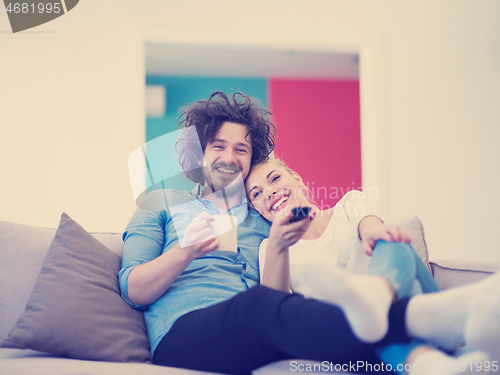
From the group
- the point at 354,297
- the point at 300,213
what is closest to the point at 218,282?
the point at 300,213

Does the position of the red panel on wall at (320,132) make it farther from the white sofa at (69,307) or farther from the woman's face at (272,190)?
the white sofa at (69,307)

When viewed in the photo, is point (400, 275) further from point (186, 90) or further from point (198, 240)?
point (186, 90)

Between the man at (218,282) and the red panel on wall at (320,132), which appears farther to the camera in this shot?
the red panel on wall at (320,132)

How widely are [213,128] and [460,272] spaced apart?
3.35 ft

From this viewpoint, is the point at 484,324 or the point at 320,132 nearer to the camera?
the point at 484,324

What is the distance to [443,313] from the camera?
681 mm

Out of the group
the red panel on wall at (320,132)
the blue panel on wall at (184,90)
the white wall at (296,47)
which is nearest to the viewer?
the white wall at (296,47)

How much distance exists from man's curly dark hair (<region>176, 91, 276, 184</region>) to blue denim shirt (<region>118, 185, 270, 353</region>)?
0.22 metres

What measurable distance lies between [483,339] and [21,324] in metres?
1.05

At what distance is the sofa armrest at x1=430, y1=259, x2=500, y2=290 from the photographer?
4.16ft

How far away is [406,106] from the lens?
8.66 ft

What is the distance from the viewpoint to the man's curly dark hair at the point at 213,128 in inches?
61.5

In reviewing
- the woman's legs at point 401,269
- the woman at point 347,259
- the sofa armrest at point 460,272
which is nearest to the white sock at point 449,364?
the woman at point 347,259

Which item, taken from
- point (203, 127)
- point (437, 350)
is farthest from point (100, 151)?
point (437, 350)
